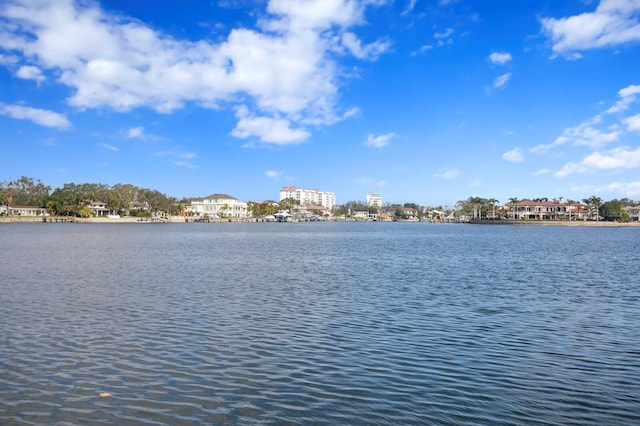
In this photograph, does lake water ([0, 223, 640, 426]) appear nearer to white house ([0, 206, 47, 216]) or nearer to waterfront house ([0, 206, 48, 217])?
waterfront house ([0, 206, 48, 217])

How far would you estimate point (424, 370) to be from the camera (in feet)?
37.2

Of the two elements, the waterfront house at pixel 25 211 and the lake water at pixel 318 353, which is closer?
the lake water at pixel 318 353

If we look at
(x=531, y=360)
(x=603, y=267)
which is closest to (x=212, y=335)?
(x=531, y=360)

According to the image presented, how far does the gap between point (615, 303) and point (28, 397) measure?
850 inches

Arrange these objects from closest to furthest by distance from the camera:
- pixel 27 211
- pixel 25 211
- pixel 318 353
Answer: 1. pixel 318 353
2. pixel 25 211
3. pixel 27 211

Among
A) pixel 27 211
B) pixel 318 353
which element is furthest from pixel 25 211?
pixel 318 353

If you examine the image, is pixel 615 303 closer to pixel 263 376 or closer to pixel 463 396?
pixel 463 396

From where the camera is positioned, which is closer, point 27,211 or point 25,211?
point 25,211

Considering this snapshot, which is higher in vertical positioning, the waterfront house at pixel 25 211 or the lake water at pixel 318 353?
the waterfront house at pixel 25 211

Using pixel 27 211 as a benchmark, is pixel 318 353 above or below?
below

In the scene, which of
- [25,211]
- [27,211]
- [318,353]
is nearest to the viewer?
[318,353]

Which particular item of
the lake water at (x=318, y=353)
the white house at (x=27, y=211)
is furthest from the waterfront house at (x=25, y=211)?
the lake water at (x=318, y=353)

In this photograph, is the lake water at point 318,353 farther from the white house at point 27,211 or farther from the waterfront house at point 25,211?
the white house at point 27,211

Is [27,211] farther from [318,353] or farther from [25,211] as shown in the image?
[318,353]
